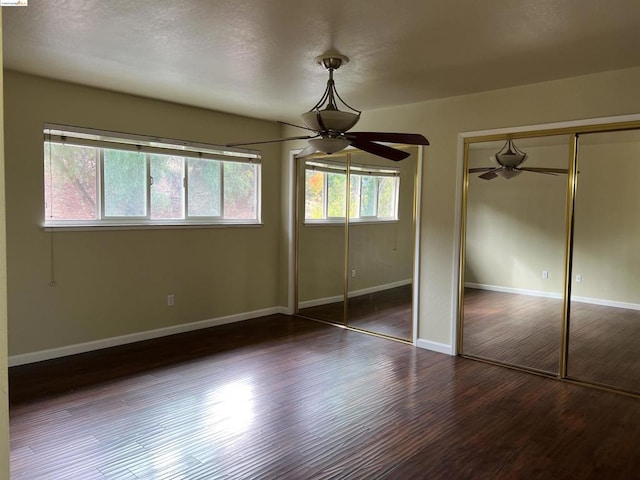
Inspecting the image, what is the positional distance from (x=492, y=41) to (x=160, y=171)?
3.40 m

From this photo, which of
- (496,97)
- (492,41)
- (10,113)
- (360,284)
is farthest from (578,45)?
(10,113)

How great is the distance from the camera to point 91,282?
431cm

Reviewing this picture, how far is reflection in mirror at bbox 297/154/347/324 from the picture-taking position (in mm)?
5500

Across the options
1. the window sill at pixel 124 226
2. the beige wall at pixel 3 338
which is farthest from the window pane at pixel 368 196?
the beige wall at pixel 3 338

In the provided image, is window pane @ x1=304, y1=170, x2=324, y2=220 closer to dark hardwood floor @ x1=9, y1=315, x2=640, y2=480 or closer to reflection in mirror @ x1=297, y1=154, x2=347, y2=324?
reflection in mirror @ x1=297, y1=154, x2=347, y2=324

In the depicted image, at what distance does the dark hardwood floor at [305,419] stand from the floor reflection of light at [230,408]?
13 millimetres

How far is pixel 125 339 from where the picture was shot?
4.59 meters

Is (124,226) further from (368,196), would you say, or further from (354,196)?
(368,196)

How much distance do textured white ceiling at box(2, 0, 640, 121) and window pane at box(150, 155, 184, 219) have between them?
86cm

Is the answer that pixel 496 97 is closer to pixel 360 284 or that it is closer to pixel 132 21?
pixel 360 284

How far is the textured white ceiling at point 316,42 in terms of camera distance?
245 cm

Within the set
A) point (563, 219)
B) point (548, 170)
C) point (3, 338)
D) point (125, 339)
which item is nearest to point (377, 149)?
point (548, 170)

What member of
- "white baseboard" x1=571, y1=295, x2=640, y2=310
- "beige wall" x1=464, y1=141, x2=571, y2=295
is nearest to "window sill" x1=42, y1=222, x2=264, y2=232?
"beige wall" x1=464, y1=141, x2=571, y2=295

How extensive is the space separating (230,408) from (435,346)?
223 cm
